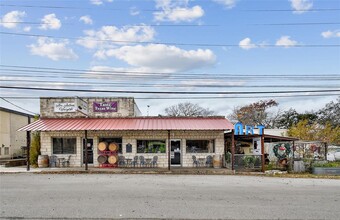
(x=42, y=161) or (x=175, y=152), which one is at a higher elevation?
(x=175, y=152)

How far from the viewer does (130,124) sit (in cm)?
2197

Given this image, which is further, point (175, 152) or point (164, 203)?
point (175, 152)

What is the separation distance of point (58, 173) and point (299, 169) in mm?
14714

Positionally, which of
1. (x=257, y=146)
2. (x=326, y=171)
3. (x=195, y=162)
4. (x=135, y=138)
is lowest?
(x=326, y=171)

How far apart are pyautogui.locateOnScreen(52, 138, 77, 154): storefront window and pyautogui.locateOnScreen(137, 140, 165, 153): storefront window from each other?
4507 mm

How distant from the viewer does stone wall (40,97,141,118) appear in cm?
2366

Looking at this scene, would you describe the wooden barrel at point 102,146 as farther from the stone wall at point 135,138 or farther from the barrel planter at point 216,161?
the barrel planter at point 216,161

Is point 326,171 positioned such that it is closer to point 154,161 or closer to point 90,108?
point 154,161

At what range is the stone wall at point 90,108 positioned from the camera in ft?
77.6

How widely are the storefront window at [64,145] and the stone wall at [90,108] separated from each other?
1696 mm

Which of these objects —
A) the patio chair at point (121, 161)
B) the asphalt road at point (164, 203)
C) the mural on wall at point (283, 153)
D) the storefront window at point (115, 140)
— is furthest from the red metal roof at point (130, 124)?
the asphalt road at point (164, 203)

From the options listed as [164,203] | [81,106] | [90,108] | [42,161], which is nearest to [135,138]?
[90,108]

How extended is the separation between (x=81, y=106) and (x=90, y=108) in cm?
181

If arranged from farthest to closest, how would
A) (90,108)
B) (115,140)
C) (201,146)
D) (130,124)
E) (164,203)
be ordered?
1. (90,108)
2. (201,146)
3. (115,140)
4. (130,124)
5. (164,203)
